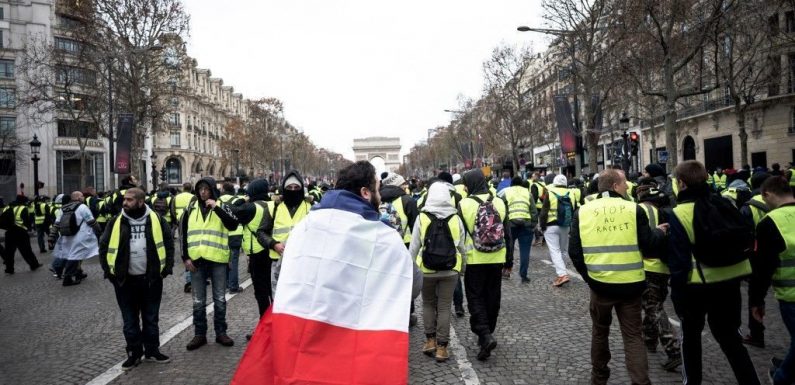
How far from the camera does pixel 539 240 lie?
15.2 metres

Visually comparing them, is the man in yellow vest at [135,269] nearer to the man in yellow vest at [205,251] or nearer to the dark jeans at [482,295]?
the man in yellow vest at [205,251]

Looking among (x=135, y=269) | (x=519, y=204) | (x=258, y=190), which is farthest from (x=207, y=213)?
(x=519, y=204)

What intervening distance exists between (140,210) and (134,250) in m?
0.43

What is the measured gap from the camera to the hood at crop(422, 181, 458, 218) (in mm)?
5273

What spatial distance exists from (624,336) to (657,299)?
126 cm

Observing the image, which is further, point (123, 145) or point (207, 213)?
→ point (123, 145)

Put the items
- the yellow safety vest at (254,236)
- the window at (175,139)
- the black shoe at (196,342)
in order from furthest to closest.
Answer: the window at (175,139) → the yellow safety vest at (254,236) → the black shoe at (196,342)

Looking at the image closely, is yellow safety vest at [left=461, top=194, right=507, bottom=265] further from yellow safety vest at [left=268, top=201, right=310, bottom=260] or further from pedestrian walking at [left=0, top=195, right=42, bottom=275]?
pedestrian walking at [left=0, top=195, right=42, bottom=275]

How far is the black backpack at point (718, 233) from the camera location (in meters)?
3.86

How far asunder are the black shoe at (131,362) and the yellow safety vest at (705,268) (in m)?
4.92

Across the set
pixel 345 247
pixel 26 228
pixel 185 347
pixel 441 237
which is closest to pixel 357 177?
pixel 345 247

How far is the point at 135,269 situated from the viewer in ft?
18.2

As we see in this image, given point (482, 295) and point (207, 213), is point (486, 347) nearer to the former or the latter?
point (482, 295)

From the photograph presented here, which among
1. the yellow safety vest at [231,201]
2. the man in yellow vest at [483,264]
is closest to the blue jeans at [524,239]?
the man in yellow vest at [483,264]
